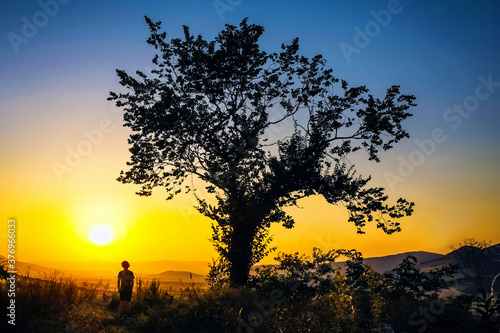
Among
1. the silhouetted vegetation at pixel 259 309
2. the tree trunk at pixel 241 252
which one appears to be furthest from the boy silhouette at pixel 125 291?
the tree trunk at pixel 241 252

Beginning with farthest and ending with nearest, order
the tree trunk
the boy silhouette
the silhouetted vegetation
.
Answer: the tree trunk
the boy silhouette
the silhouetted vegetation

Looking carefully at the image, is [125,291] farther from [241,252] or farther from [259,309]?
[241,252]

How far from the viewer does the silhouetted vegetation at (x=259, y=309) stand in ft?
34.0

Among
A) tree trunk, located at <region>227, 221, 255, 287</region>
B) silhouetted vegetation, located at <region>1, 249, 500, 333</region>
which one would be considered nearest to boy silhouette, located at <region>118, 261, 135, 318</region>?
silhouetted vegetation, located at <region>1, 249, 500, 333</region>

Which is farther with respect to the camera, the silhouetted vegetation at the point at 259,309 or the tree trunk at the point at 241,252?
the tree trunk at the point at 241,252

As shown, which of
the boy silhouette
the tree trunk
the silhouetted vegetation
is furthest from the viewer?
the tree trunk

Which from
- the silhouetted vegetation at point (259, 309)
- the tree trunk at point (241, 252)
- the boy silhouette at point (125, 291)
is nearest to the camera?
the silhouetted vegetation at point (259, 309)

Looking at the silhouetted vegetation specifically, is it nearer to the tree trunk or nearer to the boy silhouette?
the boy silhouette

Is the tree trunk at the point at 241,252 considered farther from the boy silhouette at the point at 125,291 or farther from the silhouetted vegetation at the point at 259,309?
the boy silhouette at the point at 125,291

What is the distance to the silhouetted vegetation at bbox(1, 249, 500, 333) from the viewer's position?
10.4m

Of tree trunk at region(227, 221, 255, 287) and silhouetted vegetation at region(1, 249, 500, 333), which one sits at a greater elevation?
tree trunk at region(227, 221, 255, 287)

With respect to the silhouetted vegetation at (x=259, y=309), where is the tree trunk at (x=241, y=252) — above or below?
above

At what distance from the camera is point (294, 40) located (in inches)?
827

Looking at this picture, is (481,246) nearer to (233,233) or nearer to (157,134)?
(233,233)
